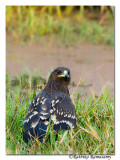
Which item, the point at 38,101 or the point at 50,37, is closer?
the point at 38,101

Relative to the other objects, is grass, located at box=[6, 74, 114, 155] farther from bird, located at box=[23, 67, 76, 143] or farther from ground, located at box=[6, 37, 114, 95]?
ground, located at box=[6, 37, 114, 95]

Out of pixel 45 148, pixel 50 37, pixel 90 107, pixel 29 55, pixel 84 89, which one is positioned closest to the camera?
pixel 45 148

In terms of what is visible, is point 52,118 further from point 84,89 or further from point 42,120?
point 84,89

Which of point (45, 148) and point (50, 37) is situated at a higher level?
point (50, 37)

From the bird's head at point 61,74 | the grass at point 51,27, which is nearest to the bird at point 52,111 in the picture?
the bird's head at point 61,74

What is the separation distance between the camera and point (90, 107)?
428 centimetres

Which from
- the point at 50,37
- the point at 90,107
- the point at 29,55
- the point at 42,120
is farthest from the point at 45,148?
the point at 50,37

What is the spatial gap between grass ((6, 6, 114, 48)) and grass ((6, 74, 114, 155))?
3254mm

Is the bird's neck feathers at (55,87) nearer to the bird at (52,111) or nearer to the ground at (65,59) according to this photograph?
the bird at (52,111)

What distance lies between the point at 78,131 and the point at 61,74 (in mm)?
607

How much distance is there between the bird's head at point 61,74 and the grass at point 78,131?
1.41 ft

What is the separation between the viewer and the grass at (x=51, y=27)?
780cm
